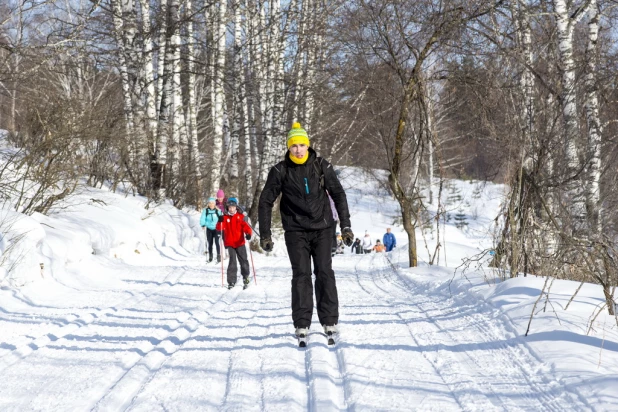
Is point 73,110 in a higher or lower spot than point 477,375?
higher

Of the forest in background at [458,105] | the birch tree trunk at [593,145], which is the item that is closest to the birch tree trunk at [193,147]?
the forest in background at [458,105]

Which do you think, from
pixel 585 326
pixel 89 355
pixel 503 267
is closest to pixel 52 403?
pixel 89 355

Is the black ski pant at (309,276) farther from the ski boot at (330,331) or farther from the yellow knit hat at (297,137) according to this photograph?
the yellow knit hat at (297,137)

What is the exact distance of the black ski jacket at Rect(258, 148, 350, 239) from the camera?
594 cm

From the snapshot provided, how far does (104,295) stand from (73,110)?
13.9 ft

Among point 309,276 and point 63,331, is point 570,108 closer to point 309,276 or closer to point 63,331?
point 309,276

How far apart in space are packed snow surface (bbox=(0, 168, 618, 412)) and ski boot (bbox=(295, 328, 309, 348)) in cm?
7

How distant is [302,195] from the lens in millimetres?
5941

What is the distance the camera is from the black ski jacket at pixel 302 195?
5.94 m

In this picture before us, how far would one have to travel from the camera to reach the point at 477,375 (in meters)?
4.54

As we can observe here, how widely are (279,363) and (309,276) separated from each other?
125 centimetres

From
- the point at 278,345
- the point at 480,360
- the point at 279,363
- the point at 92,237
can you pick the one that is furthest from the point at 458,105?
the point at 279,363

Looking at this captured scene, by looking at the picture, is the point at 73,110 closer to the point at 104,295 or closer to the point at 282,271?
the point at 104,295

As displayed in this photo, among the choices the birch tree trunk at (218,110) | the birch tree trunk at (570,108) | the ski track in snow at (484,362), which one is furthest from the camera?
the birch tree trunk at (218,110)
